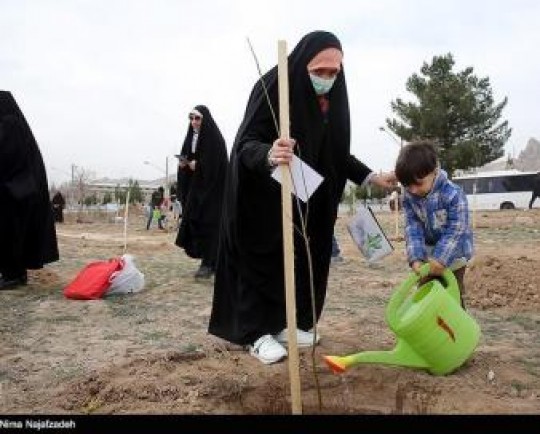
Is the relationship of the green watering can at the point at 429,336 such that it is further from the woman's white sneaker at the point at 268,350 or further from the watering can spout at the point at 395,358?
the woman's white sneaker at the point at 268,350

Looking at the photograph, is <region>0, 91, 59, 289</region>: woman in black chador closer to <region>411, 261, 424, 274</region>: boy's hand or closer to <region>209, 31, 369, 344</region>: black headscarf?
<region>209, 31, 369, 344</region>: black headscarf

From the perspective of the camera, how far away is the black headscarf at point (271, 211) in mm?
3195

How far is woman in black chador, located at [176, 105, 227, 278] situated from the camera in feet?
22.4

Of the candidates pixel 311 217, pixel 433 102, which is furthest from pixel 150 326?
pixel 433 102

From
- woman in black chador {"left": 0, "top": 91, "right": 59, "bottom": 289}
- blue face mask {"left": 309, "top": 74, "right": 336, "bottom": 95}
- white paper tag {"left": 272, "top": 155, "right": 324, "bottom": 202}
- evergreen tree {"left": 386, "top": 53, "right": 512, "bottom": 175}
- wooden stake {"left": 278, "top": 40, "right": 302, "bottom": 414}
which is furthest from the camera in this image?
evergreen tree {"left": 386, "top": 53, "right": 512, "bottom": 175}

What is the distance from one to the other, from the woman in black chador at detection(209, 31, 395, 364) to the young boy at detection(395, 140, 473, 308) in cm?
25

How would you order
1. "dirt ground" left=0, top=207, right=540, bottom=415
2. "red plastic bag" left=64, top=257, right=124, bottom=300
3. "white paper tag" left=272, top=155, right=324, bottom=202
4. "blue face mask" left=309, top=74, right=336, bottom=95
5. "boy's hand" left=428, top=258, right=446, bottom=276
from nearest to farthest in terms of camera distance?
1. "white paper tag" left=272, top=155, right=324, bottom=202
2. "dirt ground" left=0, top=207, right=540, bottom=415
3. "boy's hand" left=428, top=258, right=446, bottom=276
4. "blue face mask" left=309, top=74, right=336, bottom=95
5. "red plastic bag" left=64, top=257, right=124, bottom=300

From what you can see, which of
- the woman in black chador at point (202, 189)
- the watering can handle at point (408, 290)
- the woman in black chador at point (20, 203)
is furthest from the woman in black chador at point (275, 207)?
the woman in black chador at point (202, 189)

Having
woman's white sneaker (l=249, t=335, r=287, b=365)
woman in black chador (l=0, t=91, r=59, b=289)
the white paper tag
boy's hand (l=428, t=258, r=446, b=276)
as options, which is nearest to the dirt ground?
woman's white sneaker (l=249, t=335, r=287, b=365)

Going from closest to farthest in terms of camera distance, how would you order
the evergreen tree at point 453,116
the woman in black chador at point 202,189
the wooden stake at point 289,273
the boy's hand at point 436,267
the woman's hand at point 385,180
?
the wooden stake at point 289,273 < the boy's hand at point 436,267 < the woman's hand at point 385,180 < the woman in black chador at point 202,189 < the evergreen tree at point 453,116

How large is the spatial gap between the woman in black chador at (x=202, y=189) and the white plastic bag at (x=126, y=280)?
0.93 m

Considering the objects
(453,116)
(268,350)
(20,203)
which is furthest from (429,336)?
(453,116)
